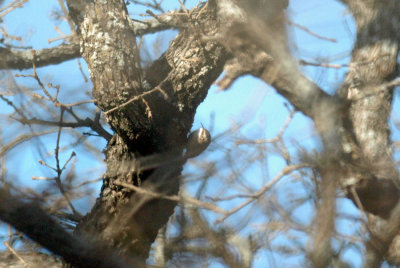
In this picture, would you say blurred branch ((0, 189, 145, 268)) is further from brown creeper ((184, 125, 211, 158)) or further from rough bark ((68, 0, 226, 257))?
brown creeper ((184, 125, 211, 158))

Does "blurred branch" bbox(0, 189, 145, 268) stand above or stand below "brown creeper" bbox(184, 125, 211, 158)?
below

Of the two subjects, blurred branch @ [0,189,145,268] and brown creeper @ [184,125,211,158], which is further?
brown creeper @ [184,125,211,158]

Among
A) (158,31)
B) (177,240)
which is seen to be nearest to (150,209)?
(177,240)

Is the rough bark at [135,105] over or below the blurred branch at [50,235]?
over

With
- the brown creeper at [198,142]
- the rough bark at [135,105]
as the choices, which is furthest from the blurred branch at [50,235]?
the brown creeper at [198,142]

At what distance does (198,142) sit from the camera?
7.17 feet

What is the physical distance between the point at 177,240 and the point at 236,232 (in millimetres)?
308

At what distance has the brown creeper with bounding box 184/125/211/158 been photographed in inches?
84.0

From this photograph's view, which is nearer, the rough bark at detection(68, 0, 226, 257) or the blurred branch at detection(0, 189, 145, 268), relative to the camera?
the blurred branch at detection(0, 189, 145, 268)

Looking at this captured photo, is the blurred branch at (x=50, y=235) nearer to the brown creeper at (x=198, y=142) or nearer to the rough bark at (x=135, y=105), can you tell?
the rough bark at (x=135, y=105)

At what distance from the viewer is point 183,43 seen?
7.93 feet

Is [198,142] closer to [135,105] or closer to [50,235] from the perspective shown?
[135,105]

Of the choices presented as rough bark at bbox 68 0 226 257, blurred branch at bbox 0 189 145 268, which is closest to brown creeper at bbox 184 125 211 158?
rough bark at bbox 68 0 226 257

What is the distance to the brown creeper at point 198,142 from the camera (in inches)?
84.0
